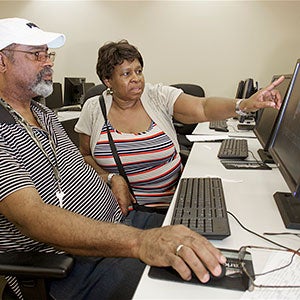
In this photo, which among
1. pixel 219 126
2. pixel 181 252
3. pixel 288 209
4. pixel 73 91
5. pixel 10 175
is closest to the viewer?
pixel 181 252

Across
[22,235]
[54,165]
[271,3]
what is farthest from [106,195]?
[271,3]

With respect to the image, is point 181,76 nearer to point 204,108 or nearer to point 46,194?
point 204,108

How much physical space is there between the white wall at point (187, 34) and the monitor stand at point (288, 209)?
3.57 meters

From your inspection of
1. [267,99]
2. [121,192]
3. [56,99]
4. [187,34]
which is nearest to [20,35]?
[121,192]

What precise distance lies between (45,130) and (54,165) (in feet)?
0.60

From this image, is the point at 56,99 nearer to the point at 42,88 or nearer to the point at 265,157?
the point at 42,88

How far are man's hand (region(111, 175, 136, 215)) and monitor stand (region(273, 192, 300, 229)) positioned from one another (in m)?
0.64

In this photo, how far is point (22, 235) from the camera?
98 centimetres

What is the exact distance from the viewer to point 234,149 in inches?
69.5

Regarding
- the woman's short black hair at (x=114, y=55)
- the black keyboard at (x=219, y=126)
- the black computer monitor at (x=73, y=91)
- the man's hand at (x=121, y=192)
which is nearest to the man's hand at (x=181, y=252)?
the man's hand at (x=121, y=192)

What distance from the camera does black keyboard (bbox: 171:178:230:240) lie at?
0.83m

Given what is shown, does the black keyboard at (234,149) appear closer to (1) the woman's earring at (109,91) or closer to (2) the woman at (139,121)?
(2) the woman at (139,121)

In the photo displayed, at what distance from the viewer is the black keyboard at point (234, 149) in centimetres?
165

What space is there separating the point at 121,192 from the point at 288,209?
0.73 m
